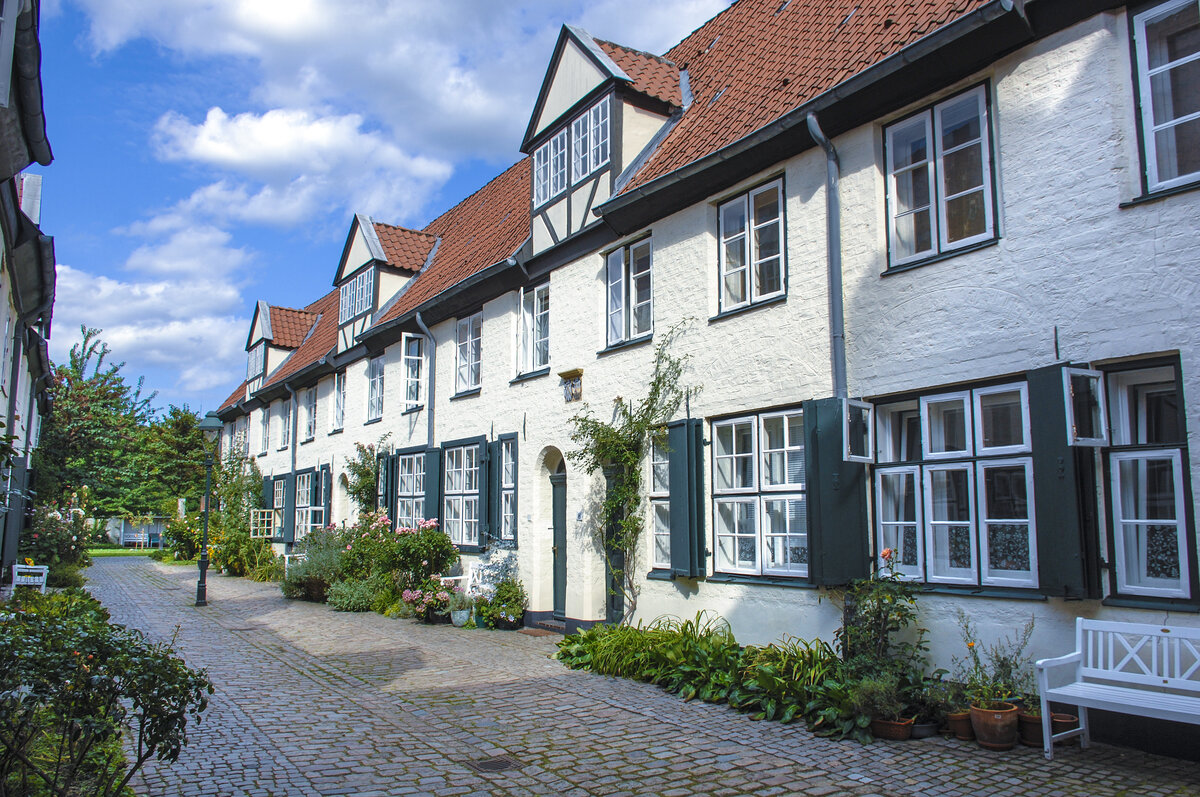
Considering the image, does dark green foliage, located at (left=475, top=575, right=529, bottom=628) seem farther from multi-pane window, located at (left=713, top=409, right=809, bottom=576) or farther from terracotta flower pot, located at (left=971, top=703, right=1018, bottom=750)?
terracotta flower pot, located at (left=971, top=703, right=1018, bottom=750)

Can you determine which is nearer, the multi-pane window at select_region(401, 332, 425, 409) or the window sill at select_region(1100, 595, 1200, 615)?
the window sill at select_region(1100, 595, 1200, 615)

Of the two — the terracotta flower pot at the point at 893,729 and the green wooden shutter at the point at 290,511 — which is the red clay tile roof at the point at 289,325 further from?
the terracotta flower pot at the point at 893,729

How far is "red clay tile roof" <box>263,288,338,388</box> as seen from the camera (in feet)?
81.9

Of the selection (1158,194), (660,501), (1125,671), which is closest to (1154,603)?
(1125,671)

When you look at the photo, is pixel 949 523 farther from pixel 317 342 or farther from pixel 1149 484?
pixel 317 342

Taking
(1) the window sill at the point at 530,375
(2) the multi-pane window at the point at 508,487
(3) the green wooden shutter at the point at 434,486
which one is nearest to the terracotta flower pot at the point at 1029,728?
(1) the window sill at the point at 530,375

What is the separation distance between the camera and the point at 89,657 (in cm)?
430

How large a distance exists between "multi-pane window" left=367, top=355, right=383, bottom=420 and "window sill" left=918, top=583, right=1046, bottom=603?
1466 cm

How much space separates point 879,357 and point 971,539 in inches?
71.0

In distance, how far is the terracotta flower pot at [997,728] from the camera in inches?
243

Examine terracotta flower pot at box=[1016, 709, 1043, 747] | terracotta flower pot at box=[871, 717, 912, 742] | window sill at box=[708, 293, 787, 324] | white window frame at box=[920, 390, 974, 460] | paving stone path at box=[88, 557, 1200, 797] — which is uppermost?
window sill at box=[708, 293, 787, 324]

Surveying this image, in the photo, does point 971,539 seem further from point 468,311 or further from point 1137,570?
point 468,311

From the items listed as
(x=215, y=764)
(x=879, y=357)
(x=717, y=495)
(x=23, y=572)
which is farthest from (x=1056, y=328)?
(x=23, y=572)

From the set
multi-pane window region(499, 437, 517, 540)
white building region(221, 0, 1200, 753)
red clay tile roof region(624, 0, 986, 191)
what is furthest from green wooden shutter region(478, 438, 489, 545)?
red clay tile roof region(624, 0, 986, 191)
